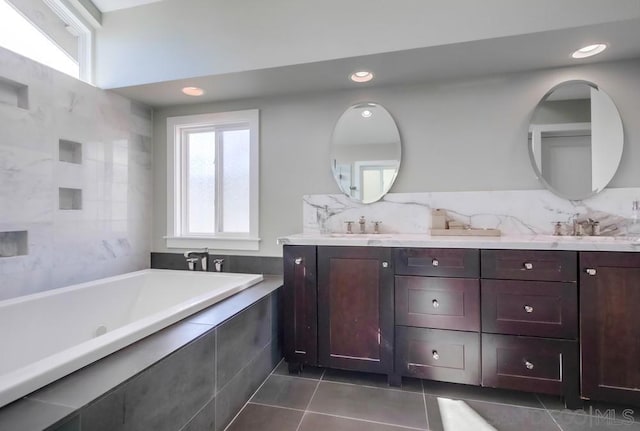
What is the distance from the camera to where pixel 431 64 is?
1.93 m

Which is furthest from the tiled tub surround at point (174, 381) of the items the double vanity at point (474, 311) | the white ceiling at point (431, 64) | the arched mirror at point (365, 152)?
the white ceiling at point (431, 64)

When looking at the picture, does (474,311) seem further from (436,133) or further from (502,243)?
(436,133)

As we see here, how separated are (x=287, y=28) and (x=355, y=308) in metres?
1.80

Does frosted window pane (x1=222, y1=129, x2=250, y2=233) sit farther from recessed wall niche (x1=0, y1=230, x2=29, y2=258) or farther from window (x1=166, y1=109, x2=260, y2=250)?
recessed wall niche (x1=0, y1=230, x2=29, y2=258)

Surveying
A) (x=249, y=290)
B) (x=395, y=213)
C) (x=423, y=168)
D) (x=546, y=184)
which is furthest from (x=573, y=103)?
(x=249, y=290)

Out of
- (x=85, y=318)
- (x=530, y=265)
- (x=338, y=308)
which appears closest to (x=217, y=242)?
(x=85, y=318)

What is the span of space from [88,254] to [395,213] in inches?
88.4

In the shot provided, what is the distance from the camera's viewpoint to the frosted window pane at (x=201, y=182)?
2732mm

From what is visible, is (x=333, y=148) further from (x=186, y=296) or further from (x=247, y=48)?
(x=186, y=296)

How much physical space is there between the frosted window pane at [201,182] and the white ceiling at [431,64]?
410mm

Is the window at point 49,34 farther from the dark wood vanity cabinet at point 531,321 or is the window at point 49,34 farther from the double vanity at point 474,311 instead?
the dark wood vanity cabinet at point 531,321

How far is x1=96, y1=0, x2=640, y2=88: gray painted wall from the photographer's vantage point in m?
1.60

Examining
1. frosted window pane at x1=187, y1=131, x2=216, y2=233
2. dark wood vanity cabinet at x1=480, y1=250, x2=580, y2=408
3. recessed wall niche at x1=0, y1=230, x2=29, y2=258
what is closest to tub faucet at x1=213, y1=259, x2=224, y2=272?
frosted window pane at x1=187, y1=131, x2=216, y2=233

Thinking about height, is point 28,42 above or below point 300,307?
above
